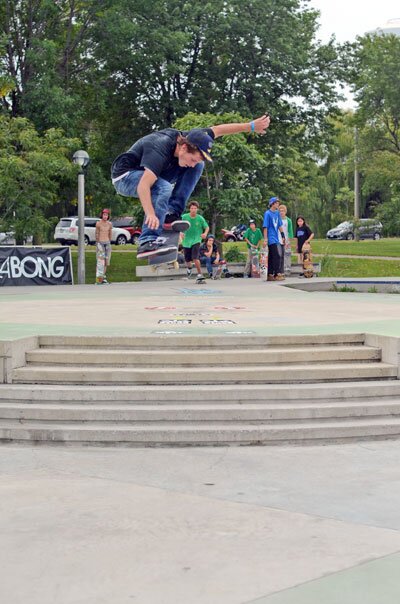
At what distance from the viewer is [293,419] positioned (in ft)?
27.7

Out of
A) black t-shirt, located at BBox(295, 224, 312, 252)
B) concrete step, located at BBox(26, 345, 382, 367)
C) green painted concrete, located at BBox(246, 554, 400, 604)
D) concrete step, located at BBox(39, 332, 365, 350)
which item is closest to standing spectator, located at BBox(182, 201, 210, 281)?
black t-shirt, located at BBox(295, 224, 312, 252)

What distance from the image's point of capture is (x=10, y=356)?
30.0 feet

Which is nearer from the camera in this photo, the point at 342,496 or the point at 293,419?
the point at 342,496

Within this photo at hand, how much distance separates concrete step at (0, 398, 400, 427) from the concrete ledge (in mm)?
485

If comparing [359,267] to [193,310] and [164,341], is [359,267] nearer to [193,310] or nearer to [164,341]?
[193,310]

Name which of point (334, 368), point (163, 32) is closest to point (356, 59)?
point (163, 32)

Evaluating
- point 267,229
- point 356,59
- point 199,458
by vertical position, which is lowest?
point 199,458

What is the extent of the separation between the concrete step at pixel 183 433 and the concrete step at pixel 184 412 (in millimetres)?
69

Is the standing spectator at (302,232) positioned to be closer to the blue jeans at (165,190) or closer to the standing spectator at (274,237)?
the standing spectator at (274,237)

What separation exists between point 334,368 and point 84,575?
4.83 m

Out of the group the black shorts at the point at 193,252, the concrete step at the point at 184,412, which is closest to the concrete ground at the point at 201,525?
the concrete step at the point at 184,412

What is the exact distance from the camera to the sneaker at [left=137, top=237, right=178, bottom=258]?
58.5ft

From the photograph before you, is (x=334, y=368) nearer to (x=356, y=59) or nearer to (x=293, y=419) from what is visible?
(x=293, y=419)

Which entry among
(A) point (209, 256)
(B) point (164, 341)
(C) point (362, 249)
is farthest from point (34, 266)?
(C) point (362, 249)
